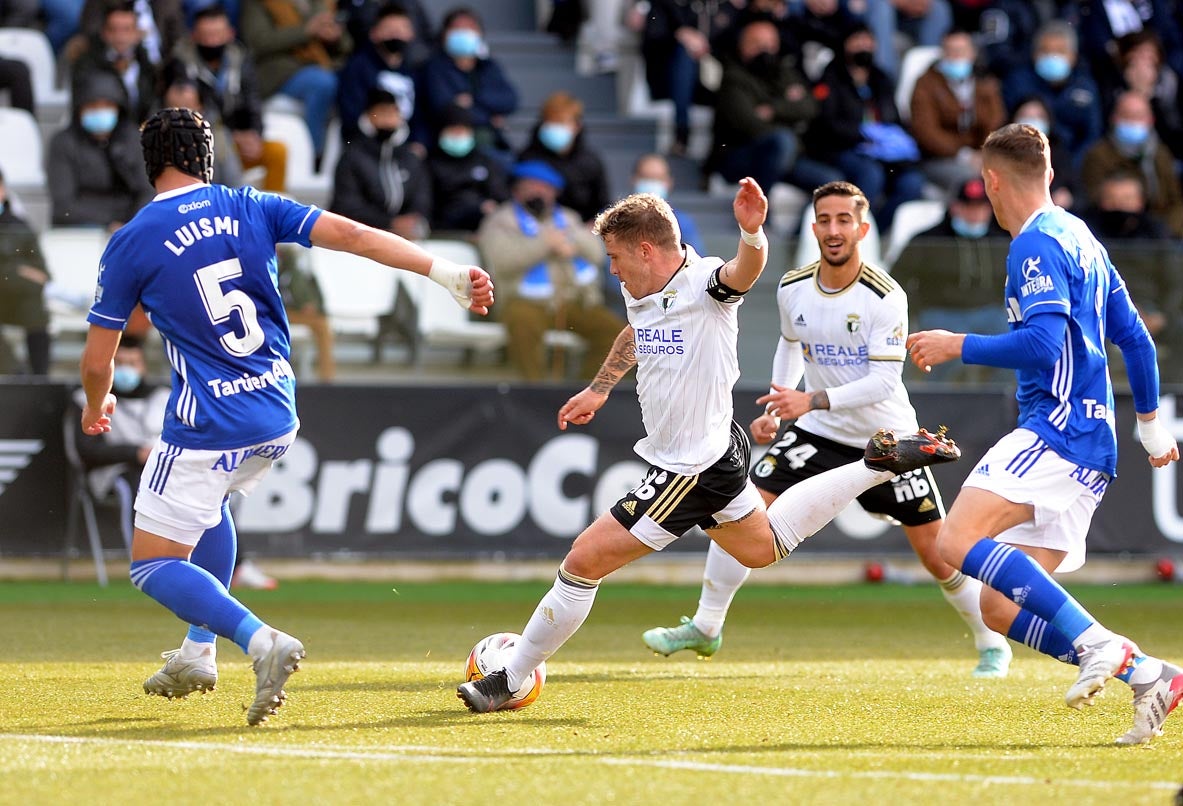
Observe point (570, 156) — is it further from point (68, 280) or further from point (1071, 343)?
point (1071, 343)

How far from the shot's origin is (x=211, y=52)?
16312 mm

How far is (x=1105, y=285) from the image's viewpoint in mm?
6500

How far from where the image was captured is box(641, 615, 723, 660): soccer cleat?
862 centimetres

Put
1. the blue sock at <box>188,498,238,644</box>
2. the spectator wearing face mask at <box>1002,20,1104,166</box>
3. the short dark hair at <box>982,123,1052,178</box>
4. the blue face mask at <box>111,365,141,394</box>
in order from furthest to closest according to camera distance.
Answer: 1. the spectator wearing face mask at <box>1002,20,1104,166</box>
2. the blue face mask at <box>111,365,141,394</box>
3. the blue sock at <box>188,498,238,644</box>
4. the short dark hair at <box>982,123,1052,178</box>

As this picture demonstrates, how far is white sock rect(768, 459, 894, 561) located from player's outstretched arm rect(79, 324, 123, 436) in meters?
2.84

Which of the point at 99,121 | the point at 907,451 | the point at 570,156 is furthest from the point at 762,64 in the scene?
the point at 907,451

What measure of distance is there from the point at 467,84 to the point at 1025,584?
11.7 meters

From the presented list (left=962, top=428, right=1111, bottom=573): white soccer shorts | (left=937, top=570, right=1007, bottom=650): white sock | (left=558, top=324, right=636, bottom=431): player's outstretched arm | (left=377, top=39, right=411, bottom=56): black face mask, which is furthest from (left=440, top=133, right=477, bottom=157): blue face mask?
(left=962, top=428, right=1111, bottom=573): white soccer shorts

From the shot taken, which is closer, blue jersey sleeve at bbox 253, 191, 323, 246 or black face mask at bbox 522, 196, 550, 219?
blue jersey sleeve at bbox 253, 191, 323, 246

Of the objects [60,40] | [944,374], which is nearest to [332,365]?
[944,374]

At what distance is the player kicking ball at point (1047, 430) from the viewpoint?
609cm

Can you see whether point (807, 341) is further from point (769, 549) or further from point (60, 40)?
point (60, 40)

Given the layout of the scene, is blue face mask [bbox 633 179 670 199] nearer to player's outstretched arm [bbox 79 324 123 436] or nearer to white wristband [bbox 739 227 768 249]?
white wristband [bbox 739 227 768 249]

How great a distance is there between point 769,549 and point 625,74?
41.3 ft
